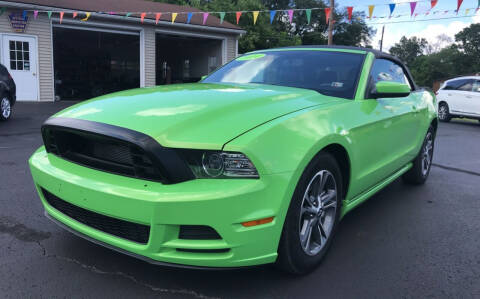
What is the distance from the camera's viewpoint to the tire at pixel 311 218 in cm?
235

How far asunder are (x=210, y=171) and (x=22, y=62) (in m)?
14.4

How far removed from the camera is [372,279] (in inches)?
103

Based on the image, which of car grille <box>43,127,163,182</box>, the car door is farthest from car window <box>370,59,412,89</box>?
car grille <box>43,127,163,182</box>

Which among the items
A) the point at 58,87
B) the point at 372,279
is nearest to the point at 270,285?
the point at 372,279

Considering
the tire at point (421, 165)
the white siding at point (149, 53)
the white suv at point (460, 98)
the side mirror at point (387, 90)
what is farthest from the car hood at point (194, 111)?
the white siding at point (149, 53)

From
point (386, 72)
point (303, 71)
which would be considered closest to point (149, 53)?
point (386, 72)

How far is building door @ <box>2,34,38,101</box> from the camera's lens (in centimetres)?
1371

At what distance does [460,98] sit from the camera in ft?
47.2

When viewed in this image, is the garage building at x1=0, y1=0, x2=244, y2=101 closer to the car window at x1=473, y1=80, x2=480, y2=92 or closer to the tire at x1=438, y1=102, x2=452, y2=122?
the tire at x1=438, y1=102, x2=452, y2=122

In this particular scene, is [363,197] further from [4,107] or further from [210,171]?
[4,107]

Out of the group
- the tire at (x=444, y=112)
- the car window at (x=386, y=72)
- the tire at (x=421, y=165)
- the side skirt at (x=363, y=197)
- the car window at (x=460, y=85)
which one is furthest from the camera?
the tire at (x=444, y=112)

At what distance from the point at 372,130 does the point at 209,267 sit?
179 centimetres

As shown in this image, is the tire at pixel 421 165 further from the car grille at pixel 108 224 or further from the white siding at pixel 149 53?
the white siding at pixel 149 53

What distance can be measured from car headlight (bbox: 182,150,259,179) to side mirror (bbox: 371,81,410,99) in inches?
67.2
